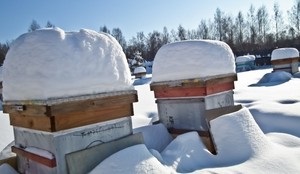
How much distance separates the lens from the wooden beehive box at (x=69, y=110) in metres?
4.36

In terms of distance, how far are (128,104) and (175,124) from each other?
101 inches

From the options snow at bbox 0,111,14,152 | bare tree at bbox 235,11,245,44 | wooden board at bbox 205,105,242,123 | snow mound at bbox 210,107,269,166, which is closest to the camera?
snow mound at bbox 210,107,269,166

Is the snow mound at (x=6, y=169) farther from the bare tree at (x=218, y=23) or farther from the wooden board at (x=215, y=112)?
the bare tree at (x=218, y=23)

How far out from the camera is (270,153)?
5.91 m

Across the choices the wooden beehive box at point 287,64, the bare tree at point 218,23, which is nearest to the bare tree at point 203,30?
the bare tree at point 218,23

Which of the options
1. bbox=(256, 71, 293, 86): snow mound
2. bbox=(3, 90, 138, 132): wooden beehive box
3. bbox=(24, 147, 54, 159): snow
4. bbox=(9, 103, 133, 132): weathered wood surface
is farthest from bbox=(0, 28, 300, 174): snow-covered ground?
bbox=(256, 71, 293, 86): snow mound

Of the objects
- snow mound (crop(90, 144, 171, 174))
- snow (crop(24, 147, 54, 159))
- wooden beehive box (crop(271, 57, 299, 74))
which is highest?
wooden beehive box (crop(271, 57, 299, 74))

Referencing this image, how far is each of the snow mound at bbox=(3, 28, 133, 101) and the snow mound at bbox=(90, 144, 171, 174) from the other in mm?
1129

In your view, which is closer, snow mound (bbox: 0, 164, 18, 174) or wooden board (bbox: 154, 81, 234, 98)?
snow mound (bbox: 0, 164, 18, 174)

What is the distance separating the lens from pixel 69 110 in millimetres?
4488

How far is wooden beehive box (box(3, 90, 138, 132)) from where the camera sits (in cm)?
436

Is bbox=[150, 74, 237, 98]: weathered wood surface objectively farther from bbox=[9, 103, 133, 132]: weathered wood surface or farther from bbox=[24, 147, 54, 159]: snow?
bbox=[24, 147, 54, 159]: snow

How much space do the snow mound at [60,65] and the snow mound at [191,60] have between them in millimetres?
2369

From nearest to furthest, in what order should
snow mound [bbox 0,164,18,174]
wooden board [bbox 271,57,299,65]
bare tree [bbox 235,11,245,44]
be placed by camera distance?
snow mound [bbox 0,164,18,174], wooden board [bbox 271,57,299,65], bare tree [bbox 235,11,245,44]
